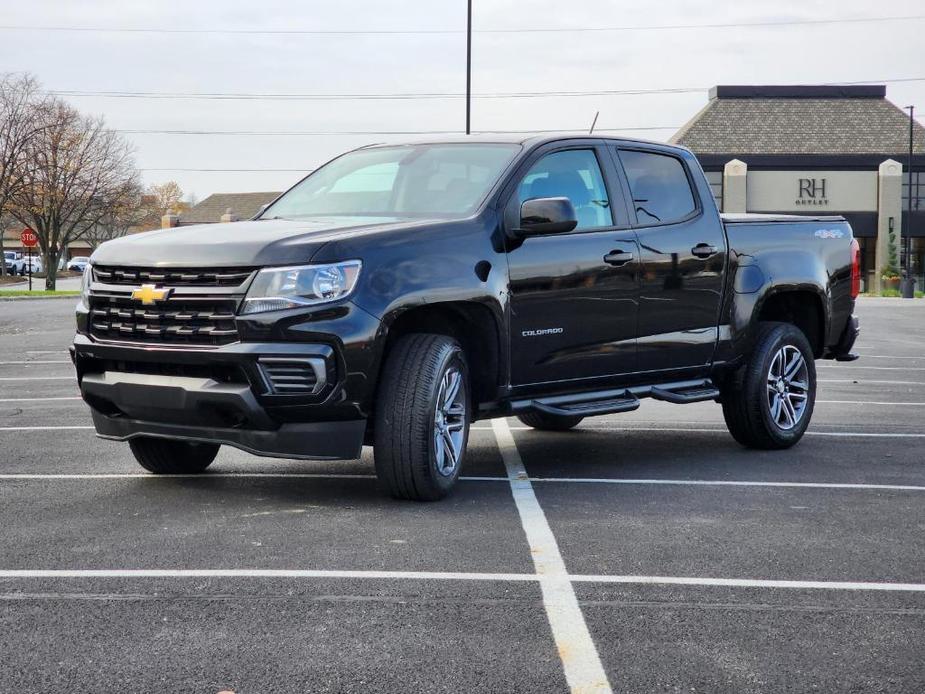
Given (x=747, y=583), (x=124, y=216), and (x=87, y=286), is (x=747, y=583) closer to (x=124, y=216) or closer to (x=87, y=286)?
(x=87, y=286)

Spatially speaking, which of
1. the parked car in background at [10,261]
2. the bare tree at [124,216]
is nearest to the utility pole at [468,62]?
the bare tree at [124,216]

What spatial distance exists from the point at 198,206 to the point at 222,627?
11426cm

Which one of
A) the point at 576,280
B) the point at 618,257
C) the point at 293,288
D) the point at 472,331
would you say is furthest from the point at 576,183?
the point at 293,288

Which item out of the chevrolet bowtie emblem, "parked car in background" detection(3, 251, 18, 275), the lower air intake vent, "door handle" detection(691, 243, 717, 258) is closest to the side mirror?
"door handle" detection(691, 243, 717, 258)

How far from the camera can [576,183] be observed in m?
7.77

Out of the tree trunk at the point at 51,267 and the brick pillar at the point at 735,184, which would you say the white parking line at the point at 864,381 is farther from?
the brick pillar at the point at 735,184

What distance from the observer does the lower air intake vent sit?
611 centimetres

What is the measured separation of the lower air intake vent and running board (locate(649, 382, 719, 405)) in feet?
8.59

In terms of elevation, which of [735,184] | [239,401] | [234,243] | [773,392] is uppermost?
[735,184]

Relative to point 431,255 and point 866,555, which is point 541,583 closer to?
point 866,555

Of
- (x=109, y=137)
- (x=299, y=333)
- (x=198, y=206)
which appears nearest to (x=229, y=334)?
(x=299, y=333)

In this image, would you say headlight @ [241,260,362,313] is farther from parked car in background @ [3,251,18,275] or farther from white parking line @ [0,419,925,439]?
parked car in background @ [3,251,18,275]

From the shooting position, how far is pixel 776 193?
217 ft

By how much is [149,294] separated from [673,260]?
131 inches
